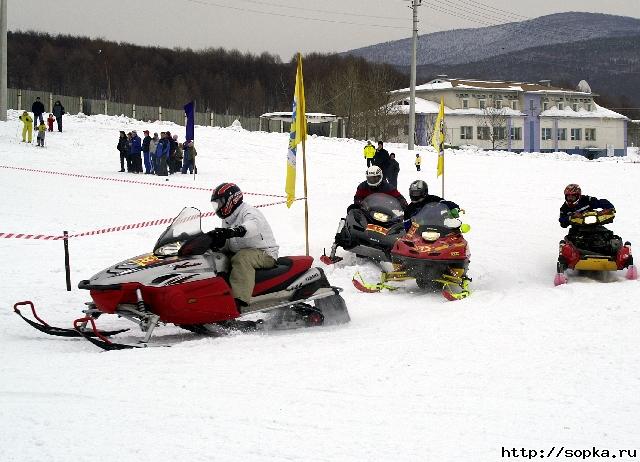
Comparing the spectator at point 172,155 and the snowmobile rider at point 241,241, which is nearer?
the snowmobile rider at point 241,241

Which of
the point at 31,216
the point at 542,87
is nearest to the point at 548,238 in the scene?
the point at 31,216

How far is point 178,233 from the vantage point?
283 inches

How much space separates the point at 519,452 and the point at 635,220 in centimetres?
1559

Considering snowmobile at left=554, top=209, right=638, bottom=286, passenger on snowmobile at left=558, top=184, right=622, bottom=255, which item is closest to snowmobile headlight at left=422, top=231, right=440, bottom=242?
snowmobile at left=554, top=209, right=638, bottom=286

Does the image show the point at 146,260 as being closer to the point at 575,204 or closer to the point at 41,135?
the point at 575,204

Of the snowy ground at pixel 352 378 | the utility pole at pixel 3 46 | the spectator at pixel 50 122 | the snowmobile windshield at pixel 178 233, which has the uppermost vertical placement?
the utility pole at pixel 3 46

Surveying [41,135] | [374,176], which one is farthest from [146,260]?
[41,135]

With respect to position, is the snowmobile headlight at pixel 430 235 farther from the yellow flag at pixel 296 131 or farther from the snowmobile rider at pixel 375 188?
the yellow flag at pixel 296 131

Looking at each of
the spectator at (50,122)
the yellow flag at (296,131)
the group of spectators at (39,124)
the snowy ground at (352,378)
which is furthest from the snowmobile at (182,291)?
the spectator at (50,122)

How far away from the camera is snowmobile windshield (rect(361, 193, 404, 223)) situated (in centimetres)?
1172

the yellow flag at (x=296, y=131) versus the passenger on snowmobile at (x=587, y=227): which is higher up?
the yellow flag at (x=296, y=131)

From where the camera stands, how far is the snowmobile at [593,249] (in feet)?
35.4

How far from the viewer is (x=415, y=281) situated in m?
11.1

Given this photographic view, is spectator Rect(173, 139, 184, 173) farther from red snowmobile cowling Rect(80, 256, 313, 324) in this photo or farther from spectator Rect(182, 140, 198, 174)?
red snowmobile cowling Rect(80, 256, 313, 324)
